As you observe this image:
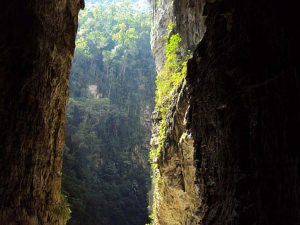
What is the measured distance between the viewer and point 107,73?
3975 cm

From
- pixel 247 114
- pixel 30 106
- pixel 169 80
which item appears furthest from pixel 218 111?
pixel 169 80

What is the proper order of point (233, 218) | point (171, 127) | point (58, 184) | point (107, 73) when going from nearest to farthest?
point (233, 218)
point (58, 184)
point (171, 127)
point (107, 73)

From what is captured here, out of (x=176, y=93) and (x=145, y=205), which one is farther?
(x=145, y=205)

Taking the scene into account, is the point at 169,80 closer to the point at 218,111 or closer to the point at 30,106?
the point at 218,111

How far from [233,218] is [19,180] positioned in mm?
3440

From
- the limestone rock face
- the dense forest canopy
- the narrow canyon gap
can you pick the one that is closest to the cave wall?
the narrow canyon gap

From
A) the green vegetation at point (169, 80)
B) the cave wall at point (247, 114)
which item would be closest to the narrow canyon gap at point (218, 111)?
the cave wall at point (247, 114)

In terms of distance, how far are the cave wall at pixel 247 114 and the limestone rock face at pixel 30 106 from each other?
9.57ft

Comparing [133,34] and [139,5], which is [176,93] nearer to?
[133,34]

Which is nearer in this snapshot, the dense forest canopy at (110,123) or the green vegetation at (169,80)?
the green vegetation at (169,80)

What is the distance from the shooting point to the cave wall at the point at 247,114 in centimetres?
483

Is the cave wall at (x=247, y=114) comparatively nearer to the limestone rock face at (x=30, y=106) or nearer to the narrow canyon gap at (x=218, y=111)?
the narrow canyon gap at (x=218, y=111)

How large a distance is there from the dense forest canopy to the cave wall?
16768 millimetres

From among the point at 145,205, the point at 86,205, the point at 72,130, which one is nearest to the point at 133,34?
the point at 72,130
